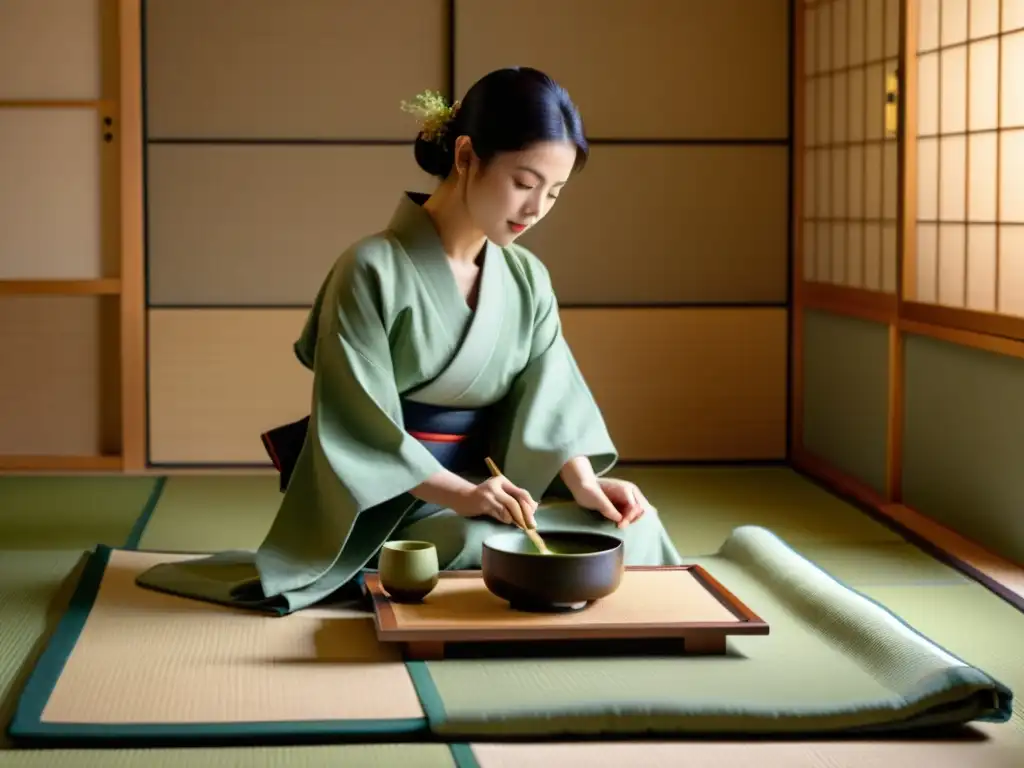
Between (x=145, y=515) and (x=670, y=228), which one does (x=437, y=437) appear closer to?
(x=145, y=515)

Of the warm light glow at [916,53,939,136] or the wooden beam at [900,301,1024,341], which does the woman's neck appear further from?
the warm light glow at [916,53,939,136]

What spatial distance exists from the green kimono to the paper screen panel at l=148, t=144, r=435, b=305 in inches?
79.2

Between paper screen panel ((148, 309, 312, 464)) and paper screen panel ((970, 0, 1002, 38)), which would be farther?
paper screen panel ((148, 309, 312, 464))

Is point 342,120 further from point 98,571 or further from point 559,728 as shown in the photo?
point 559,728

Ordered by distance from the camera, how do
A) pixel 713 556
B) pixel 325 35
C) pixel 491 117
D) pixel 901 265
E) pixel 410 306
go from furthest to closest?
pixel 325 35 → pixel 901 265 → pixel 713 556 → pixel 410 306 → pixel 491 117

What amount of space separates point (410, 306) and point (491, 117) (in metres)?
0.46

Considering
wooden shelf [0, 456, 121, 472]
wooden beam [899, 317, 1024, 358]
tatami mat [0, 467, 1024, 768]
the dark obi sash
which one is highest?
wooden beam [899, 317, 1024, 358]

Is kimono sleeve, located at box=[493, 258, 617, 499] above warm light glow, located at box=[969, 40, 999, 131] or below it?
below

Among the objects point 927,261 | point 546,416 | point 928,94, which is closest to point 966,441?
point 927,261

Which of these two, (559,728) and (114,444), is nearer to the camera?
(559,728)

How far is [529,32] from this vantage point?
5.50 metres

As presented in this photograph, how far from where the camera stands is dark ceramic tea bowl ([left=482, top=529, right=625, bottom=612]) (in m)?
2.86

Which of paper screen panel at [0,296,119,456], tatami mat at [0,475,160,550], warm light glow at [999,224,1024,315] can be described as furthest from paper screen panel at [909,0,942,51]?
paper screen panel at [0,296,119,456]

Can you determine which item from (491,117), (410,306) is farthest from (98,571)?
(491,117)
